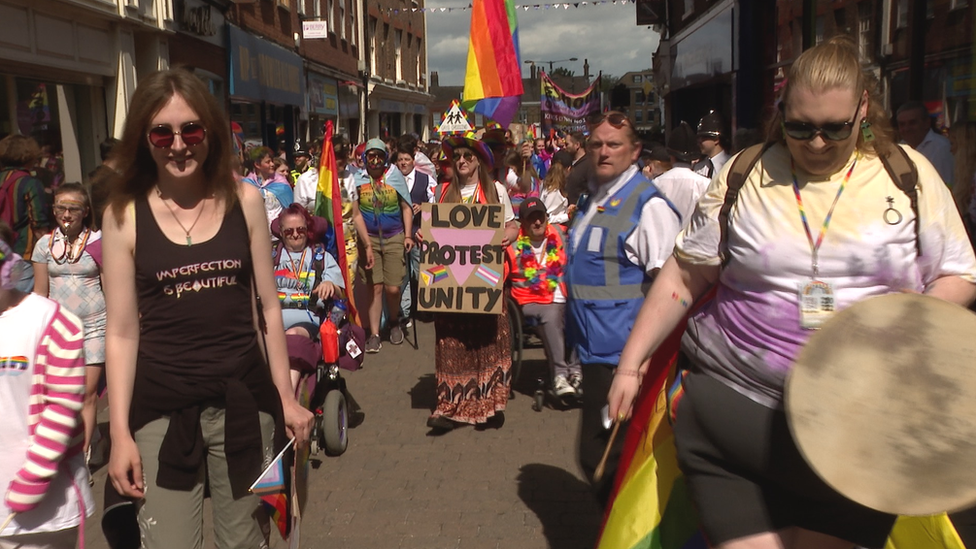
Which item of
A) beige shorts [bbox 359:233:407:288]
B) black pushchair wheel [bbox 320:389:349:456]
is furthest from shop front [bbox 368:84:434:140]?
black pushchair wheel [bbox 320:389:349:456]

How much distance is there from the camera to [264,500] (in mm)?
2938

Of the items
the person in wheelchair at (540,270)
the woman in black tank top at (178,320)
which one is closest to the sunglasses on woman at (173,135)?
the woman in black tank top at (178,320)

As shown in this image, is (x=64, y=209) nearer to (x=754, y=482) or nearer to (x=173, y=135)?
(x=173, y=135)

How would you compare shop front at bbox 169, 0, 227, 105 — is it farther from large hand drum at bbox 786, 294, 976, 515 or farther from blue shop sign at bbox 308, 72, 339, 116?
large hand drum at bbox 786, 294, 976, 515

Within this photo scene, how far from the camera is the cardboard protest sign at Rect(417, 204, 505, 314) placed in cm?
618

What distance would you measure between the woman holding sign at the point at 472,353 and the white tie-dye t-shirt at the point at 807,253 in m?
3.80

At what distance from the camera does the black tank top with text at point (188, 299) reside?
9.04ft

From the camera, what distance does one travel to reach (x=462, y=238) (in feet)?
21.0

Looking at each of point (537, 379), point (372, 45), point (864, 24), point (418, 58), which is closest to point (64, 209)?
point (537, 379)

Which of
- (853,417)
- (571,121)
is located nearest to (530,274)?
(853,417)

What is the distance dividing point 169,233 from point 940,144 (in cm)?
566

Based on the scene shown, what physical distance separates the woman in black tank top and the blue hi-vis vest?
162cm

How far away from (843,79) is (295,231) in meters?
4.07

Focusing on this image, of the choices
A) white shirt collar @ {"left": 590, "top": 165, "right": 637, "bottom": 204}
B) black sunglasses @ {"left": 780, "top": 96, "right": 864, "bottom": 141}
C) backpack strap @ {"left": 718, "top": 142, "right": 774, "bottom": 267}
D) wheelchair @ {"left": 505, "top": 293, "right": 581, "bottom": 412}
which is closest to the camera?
black sunglasses @ {"left": 780, "top": 96, "right": 864, "bottom": 141}
